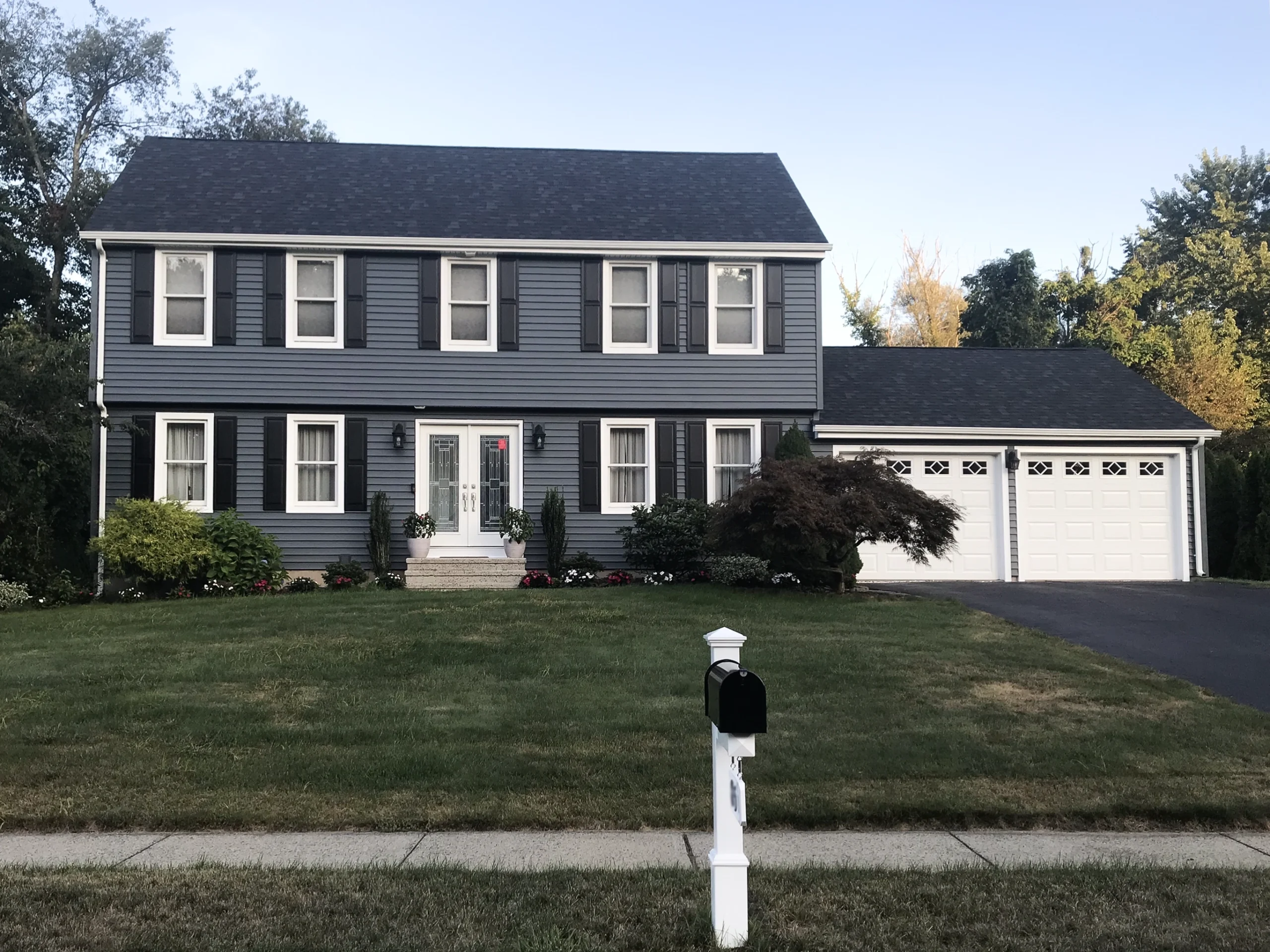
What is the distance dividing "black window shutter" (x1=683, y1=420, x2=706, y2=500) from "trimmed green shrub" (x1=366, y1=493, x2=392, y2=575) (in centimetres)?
469

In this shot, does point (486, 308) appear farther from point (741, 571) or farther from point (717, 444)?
point (741, 571)

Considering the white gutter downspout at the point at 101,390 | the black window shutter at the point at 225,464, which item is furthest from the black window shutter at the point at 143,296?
the black window shutter at the point at 225,464

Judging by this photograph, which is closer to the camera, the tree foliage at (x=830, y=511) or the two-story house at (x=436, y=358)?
the tree foliage at (x=830, y=511)

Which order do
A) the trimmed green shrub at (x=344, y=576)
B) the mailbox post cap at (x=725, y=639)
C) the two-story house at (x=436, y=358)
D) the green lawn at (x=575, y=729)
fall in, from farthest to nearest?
1. the two-story house at (x=436, y=358)
2. the trimmed green shrub at (x=344, y=576)
3. the green lawn at (x=575, y=729)
4. the mailbox post cap at (x=725, y=639)

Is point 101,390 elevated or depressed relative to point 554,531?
elevated

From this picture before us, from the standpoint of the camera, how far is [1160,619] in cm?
1260

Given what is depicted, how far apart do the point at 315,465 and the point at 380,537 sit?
5.43 feet

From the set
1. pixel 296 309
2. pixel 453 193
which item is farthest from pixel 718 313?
pixel 296 309

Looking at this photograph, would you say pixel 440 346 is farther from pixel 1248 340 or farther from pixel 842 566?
pixel 1248 340

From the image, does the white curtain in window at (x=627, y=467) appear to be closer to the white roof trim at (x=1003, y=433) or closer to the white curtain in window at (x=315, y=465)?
the white roof trim at (x=1003, y=433)

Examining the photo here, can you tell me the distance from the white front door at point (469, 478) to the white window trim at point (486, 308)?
1.26 metres

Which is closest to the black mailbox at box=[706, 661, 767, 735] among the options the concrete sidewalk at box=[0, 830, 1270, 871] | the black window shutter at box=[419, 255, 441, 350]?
the concrete sidewalk at box=[0, 830, 1270, 871]

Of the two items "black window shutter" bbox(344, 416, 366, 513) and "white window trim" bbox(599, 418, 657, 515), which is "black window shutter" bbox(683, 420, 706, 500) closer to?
"white window trim" bbox(599, 418, 657, 515)

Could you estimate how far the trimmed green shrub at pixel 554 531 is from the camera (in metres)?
16.2
